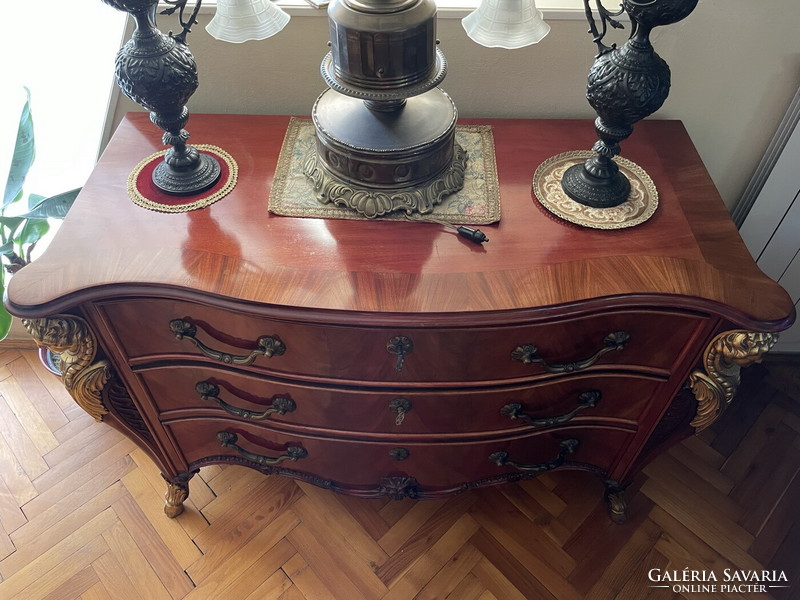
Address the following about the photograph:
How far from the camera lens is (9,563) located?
121cm

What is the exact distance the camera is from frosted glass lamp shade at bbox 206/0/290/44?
87 centimetres

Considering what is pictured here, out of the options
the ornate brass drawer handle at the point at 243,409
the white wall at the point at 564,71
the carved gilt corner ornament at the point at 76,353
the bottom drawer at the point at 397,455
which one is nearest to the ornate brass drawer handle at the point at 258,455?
the bottom drawer at the point at 397,455

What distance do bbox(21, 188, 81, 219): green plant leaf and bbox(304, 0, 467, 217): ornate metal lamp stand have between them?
0.56 meters

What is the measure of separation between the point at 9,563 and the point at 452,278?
3.67 feet

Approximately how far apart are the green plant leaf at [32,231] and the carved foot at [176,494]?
1.89 ft

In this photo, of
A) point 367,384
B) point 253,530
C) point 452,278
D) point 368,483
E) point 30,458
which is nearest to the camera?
point 452,278

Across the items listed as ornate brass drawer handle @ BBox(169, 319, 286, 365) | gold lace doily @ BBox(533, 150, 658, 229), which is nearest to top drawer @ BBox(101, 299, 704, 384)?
ornate brass drawer handle @ BBox(169, 319, 286, 365)

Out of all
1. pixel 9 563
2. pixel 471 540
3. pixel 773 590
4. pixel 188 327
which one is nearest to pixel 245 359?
pixel 188 327

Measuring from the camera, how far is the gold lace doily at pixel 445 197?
2.91 ft

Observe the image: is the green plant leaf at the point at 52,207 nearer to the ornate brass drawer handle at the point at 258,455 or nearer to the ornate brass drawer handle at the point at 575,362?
the ornate brass drawer handle at the point at 258,455

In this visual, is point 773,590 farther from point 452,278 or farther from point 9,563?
point 9,563

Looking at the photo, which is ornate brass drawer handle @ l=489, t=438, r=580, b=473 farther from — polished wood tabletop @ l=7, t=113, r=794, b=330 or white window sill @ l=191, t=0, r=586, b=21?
white window sill @ l=191, t=0, r=586, b=21

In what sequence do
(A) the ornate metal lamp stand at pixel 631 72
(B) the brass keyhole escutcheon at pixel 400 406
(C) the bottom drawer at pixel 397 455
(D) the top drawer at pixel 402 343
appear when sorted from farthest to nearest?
(C) the bottom drawer at pixel 397 455 < (B) the brass keyhole escutcheon at pixel 400 406 < (D) the top drawer at pixel 402 343 < (A) the ornate metal lamp stand at pixel 631 72

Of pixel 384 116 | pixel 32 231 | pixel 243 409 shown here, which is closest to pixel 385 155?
pixel 384 116
